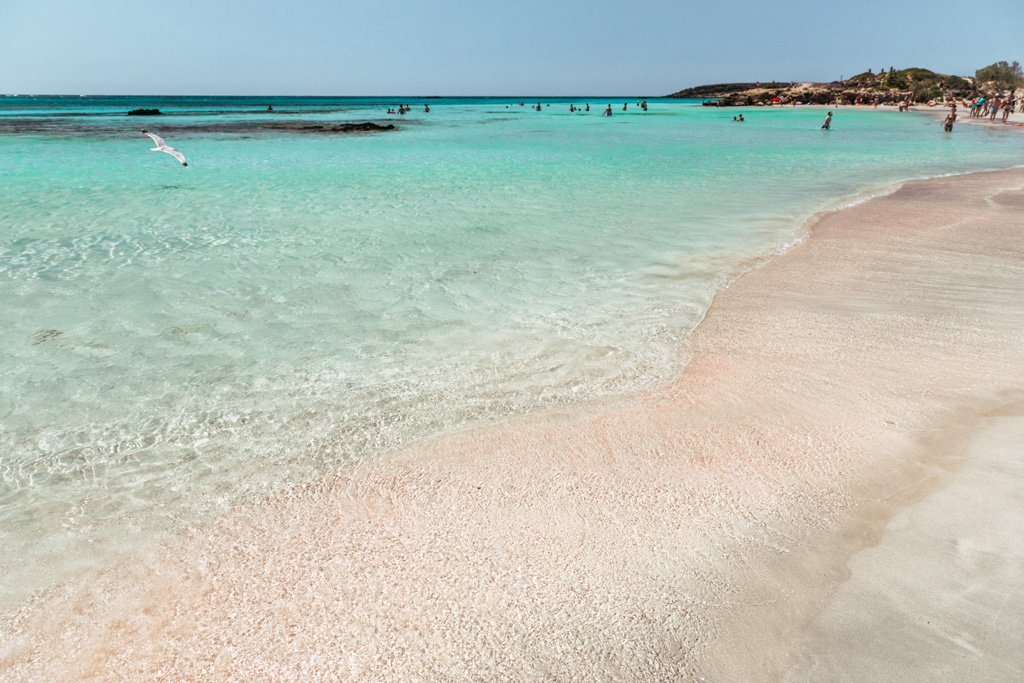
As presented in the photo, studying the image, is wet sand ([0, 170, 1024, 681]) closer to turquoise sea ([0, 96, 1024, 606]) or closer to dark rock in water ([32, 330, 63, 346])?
turquoise sea ([0, 96, 1024, 606])

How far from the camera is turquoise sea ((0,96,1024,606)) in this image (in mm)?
4090

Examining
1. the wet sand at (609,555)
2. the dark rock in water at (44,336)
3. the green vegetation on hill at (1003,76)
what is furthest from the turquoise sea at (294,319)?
the green vegetation on hill at (1003,76)

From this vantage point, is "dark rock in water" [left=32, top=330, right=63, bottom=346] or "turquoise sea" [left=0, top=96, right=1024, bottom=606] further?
"dark rock in water" [left=32, top=330, right=63, bottom=346]

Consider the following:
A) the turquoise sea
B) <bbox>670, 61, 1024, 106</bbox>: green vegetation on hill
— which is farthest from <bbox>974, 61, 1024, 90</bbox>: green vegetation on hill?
the turquoise sea

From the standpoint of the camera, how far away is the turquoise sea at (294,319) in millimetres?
4090

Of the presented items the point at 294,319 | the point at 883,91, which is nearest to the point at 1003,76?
the point at 883,91

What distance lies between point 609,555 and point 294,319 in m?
4.79

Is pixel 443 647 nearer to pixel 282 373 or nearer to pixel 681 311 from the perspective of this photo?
pixel 282 373

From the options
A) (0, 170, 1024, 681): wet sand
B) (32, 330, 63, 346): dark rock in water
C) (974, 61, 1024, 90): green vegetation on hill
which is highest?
(974, 61, 1024, 90): green vegetation on hill

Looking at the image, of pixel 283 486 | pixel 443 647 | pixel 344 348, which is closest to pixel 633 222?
pixel 344 348

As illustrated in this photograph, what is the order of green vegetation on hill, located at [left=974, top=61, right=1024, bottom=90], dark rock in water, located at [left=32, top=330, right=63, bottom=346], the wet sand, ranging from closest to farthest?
the wet sand < dark rock in water, located at [left=32, top=330, right=63, bottom=346] < green vegetation on hill, located at [left=974, top=61, right=1024, bottom=90]

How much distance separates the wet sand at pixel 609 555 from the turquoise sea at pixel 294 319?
480 millimetres

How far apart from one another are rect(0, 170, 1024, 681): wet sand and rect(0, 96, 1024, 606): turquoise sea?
0.48m

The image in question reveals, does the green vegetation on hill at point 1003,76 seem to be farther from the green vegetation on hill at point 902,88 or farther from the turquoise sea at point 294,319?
the turquoise sea at point 294,319
